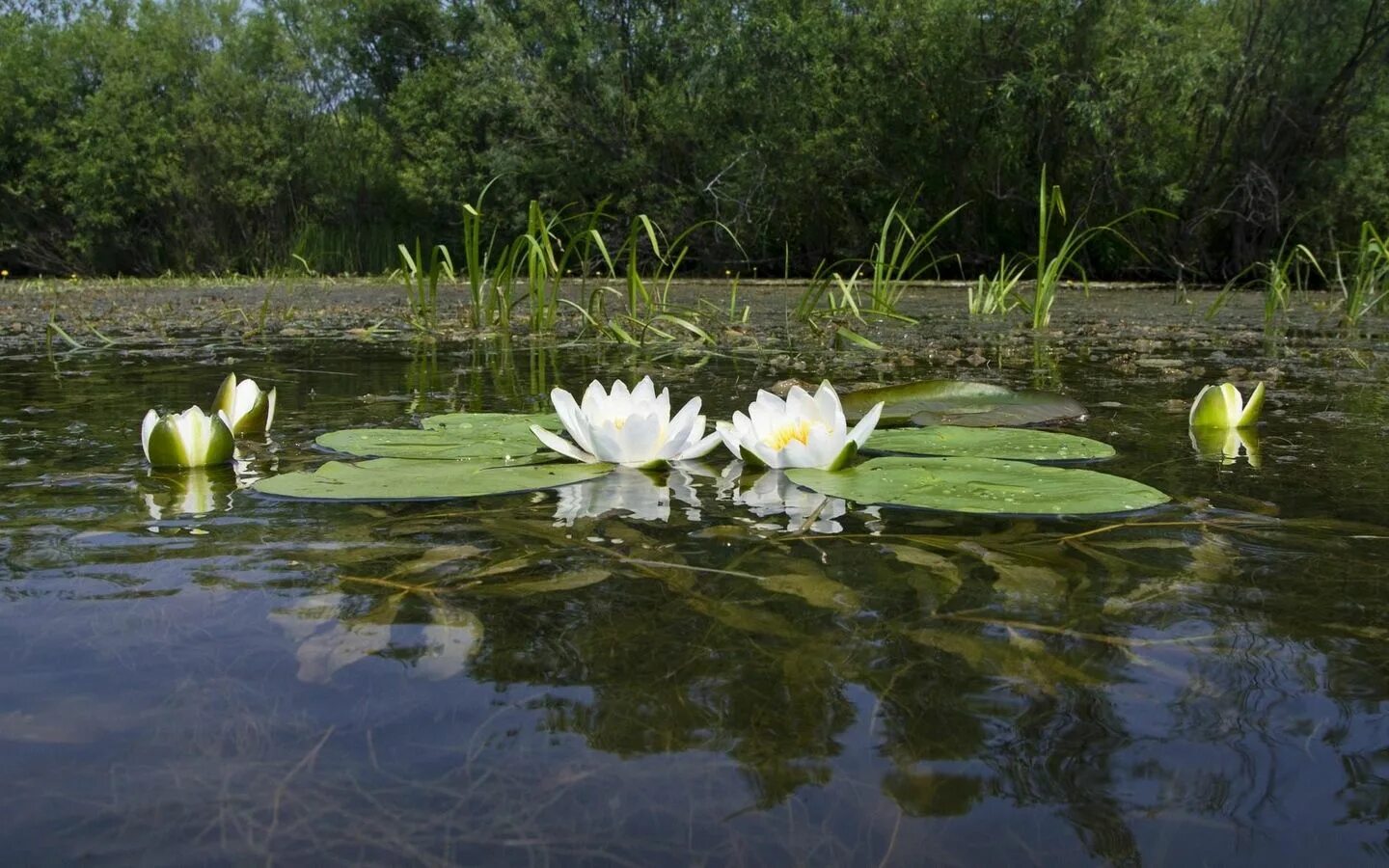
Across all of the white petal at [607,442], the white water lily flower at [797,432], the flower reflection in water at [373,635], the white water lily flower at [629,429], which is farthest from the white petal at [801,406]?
the flower reflection in water at [373,635]

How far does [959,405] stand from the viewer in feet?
6.11

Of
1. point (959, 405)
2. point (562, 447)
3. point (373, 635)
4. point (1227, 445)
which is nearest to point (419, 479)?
point (562, 447)

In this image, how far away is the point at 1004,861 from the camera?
47cm

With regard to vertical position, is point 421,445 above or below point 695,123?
below

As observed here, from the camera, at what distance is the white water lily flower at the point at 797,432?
51.9 inches

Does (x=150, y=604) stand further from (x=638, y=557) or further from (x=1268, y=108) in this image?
(x=1268, y=108)

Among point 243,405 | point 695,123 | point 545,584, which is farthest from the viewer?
point 695,123

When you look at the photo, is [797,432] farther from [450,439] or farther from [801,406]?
[450,439]

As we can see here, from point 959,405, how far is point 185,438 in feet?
3.94

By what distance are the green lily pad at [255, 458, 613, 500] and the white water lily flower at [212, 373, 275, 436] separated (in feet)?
1.21

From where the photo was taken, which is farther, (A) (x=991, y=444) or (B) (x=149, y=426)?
(A) (x=991, y=444)

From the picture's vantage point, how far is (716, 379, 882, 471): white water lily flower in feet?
4.32

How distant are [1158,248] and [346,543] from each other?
10.8 metres

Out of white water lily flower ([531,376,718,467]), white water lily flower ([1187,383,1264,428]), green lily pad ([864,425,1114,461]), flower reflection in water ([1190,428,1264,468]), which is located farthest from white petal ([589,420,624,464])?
white water lily flower ([1187,383,1264,428])
